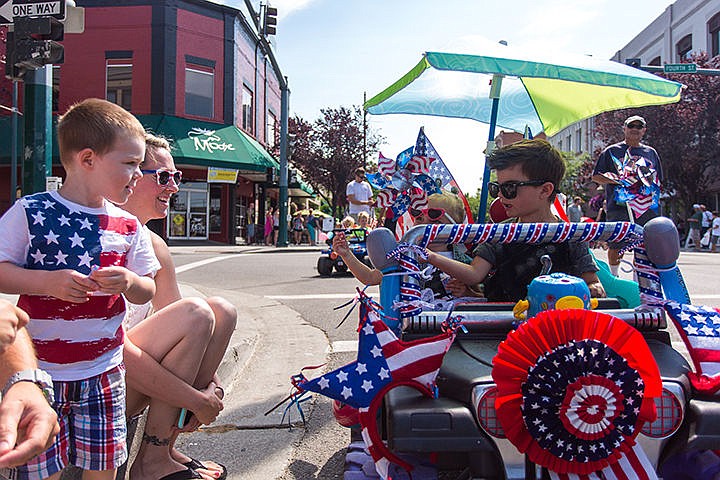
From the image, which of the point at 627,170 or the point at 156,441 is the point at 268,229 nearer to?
the point at 627,170

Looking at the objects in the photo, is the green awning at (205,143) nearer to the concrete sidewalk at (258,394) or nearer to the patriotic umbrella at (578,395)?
the concrete sidewalk at (258,394)

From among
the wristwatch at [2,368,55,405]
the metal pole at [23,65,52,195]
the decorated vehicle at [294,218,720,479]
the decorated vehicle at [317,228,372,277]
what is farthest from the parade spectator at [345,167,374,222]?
the wristwatch at [2,368,55,405]

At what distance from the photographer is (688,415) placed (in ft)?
5.80

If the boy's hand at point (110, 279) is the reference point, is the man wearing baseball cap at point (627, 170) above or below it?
above

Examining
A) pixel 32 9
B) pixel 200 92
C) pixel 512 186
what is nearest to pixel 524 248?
pixel 512 186

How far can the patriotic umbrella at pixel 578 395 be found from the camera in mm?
1620

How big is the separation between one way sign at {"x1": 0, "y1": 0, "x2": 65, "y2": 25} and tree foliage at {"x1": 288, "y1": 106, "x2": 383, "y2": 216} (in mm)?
25247

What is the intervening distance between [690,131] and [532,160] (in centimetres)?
2833

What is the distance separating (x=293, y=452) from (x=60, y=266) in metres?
1.51

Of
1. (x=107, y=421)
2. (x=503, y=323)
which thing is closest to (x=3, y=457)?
(x=107, y=421)

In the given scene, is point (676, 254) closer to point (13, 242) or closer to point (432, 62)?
point (432, 62)

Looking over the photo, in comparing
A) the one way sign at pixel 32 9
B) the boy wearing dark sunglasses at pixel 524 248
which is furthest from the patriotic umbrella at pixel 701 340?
the one way sign at pixel 32 9

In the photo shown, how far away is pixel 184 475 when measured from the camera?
7.72 feet

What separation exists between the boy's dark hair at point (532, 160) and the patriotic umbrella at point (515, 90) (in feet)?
2.79
